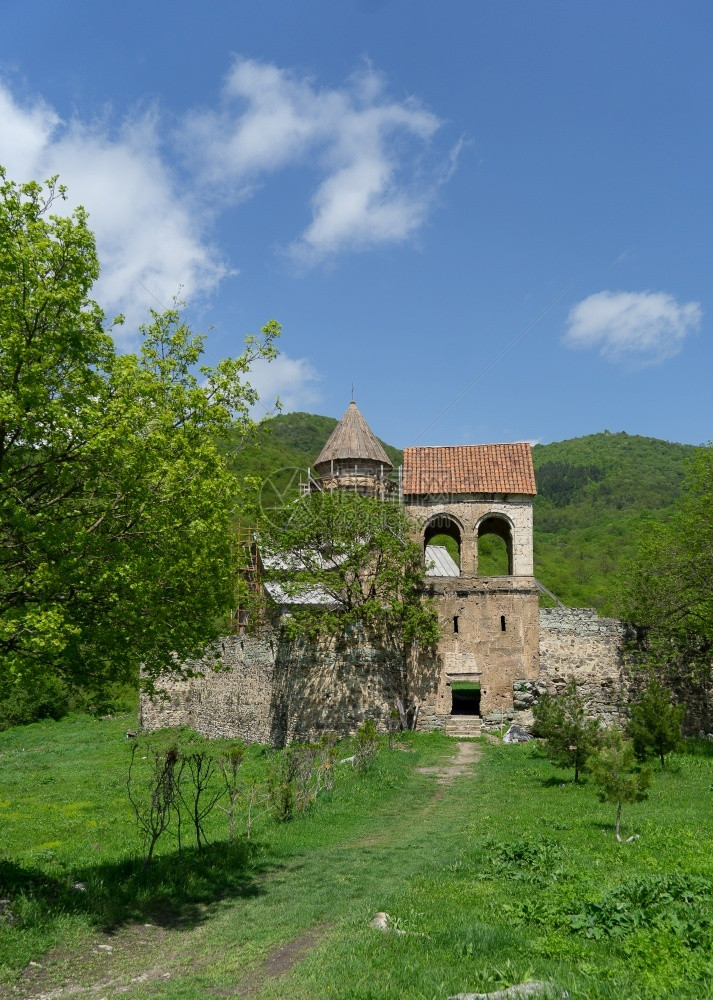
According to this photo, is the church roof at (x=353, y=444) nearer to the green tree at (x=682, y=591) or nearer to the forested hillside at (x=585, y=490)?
the green tree at (x=682, y=591)

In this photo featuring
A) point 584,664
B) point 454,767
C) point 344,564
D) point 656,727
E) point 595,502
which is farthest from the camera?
point 595,502

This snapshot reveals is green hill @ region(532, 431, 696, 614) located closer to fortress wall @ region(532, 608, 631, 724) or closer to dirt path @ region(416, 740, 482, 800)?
fortress wall @ region(532, 608, 631, 724)

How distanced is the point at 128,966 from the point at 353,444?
18.7 m

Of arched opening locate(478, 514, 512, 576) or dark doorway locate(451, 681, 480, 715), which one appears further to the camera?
arched opening locate(478, 514, 512, 576)

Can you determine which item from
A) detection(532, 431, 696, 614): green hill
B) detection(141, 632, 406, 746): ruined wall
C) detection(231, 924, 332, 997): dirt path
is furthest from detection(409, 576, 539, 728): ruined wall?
detection(532, 431, 696, 614): green hill

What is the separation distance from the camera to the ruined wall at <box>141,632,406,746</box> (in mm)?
19562

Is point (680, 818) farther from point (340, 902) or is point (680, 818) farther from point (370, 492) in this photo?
point (370, 492)

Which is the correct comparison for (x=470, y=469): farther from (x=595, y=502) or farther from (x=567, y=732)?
(x=595, y=502)

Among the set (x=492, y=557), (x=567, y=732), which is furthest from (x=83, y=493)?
(x=492, y=557)

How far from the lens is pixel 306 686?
19.8 meters

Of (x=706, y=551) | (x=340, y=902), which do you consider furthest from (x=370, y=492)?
A: (x=340, y=902)

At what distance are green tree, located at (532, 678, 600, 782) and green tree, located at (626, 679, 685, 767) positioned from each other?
916 millimetres

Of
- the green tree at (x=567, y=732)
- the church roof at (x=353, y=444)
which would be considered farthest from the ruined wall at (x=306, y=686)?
the church roof at (x=353, y=444)

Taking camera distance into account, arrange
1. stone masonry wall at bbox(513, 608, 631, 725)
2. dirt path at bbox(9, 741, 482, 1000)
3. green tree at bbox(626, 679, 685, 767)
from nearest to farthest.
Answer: dirt path at bbox(9, 741, 482, 1000) → green tree at bbox(626, 679, 685, 767) → stone masonry wall at bbox(513, 608, 631, 725)
